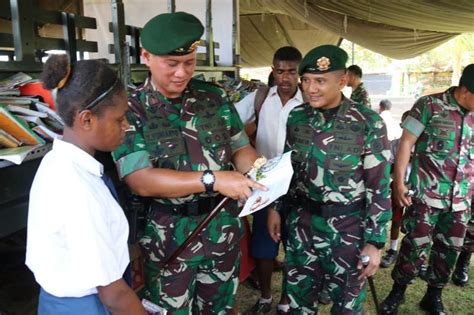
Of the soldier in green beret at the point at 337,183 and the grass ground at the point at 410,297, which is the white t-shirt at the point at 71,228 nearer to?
the soldier in green beret at the point at 337,183

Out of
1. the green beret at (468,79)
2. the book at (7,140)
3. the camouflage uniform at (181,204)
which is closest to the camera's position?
the book at (7,140)

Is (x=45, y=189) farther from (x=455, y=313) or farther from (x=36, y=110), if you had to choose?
(x=455, y=313)

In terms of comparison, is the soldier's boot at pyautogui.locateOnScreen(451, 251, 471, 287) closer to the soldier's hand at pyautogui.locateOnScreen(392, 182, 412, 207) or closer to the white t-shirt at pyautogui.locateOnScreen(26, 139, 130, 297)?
the soldier's hand at pyautogui.locateOnScreen(392, 182, 412, 207)

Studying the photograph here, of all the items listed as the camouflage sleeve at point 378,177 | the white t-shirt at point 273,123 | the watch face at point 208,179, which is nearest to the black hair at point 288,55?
the white t-shirt at point 273,123

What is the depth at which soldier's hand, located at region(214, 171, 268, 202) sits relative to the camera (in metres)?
1.57

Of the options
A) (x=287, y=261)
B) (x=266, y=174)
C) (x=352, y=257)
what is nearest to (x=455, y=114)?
(x=352, y=257)

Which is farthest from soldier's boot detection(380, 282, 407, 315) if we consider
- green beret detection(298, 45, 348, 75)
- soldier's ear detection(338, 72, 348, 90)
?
green beret detection(298, 45, 348, 75)

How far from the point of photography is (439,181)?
9.44 ft

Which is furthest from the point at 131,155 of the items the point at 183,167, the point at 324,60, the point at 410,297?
the point at 410,297

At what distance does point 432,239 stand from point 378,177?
1325mm

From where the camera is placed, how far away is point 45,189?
114 cm

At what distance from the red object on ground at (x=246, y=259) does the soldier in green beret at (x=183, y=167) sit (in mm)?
1214

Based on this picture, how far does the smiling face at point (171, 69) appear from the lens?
1.67m

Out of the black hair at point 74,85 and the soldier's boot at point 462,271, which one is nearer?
the black hair at point 74,85
